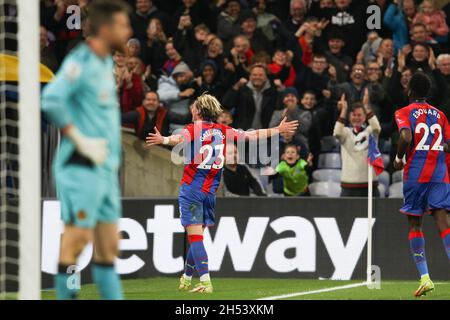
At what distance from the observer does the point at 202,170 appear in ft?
44.6

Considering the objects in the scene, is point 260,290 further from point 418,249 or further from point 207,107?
point 207,107

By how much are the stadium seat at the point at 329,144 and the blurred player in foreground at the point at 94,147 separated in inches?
373

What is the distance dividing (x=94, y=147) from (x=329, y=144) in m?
9.75

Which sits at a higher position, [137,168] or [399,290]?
[137,168]

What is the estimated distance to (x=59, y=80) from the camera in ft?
25.8

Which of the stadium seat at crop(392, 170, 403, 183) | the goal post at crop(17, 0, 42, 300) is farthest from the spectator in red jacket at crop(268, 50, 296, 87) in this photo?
the goal post at crop(17, 0, 42, 300)

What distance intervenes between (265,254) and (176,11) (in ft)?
17.9

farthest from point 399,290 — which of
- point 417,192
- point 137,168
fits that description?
point 137,168

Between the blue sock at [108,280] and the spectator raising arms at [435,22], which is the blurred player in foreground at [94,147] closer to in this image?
the blue sock at [108,280]

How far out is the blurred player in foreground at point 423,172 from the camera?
12805 millimetres

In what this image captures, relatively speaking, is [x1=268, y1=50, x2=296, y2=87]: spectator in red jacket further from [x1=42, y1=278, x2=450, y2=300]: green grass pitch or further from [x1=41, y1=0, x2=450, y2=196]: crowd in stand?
[x1=42, y1=278, x2=450, y2=300]: green grass pitch

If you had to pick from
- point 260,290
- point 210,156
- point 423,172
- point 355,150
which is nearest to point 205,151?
point 210,156

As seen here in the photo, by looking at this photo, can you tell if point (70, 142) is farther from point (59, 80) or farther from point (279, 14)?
point (279, 14)

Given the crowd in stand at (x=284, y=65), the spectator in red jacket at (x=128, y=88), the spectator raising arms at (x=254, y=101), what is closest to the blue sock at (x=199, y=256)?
the crowd in stand at (x=284, y=65)
